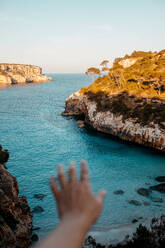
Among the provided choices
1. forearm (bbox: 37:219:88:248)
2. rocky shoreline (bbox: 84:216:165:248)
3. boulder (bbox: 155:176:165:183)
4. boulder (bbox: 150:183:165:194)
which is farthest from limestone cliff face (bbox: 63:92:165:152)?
forearm (bbox: 37:219:88:248)

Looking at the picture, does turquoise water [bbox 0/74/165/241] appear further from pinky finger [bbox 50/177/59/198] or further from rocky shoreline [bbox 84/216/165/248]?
pinky finger [bbox 50/177/59/198]

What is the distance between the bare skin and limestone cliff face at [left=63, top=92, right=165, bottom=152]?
3325cm

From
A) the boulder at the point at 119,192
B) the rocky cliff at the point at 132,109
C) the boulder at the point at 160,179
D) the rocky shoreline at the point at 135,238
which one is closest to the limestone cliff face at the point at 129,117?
the rocky cliff at the point at 132,109

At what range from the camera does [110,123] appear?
138 ft

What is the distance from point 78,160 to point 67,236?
29.4m

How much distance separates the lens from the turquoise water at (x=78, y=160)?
18969 mm

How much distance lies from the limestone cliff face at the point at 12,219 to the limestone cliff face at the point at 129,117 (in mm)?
25225

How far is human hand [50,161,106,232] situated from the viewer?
2385mm

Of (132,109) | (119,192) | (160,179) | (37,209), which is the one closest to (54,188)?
(37,209)

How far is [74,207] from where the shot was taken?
245cm

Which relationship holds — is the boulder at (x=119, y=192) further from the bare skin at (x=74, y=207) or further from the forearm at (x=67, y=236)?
the forearm at (x=67, y=236)

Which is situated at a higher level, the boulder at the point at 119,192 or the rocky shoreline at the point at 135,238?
the rocky shoreline at the point at 135,238

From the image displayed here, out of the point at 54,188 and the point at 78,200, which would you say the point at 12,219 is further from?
the point at 78,200

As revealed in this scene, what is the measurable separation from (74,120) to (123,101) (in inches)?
616
